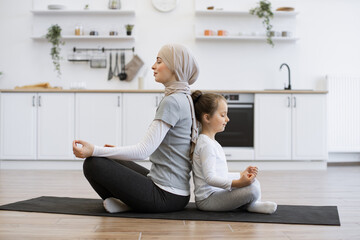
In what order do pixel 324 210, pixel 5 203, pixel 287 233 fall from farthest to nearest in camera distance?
pixel 5 203 < pixel 324 210 < pixel 287 233

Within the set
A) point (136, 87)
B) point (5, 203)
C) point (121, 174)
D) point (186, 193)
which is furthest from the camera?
point (136, 87)

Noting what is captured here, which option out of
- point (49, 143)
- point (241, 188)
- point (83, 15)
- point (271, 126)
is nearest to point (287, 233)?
point (241, 188)

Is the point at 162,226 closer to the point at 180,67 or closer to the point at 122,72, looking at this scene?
the point at 180,67

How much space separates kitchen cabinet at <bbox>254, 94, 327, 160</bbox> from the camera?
4809 mm

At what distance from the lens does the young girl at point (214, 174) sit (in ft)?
6.81

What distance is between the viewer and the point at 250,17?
5375 millimetres

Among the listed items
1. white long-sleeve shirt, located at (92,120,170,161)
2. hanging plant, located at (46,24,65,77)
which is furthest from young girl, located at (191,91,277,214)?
hanging plant, located at (46,24,65,77)

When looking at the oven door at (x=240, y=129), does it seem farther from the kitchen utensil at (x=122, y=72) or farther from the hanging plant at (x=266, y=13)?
the kitchen utensil at (x=122, y=72)

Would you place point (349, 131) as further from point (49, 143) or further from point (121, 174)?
point (121, 174)

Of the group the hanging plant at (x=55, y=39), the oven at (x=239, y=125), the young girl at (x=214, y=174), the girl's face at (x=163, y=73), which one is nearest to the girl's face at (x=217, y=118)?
the young girl at (x=214, y=174)

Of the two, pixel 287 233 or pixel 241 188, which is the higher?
pixel 241 188

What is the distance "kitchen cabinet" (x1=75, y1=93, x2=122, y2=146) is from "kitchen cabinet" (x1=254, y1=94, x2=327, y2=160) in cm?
153

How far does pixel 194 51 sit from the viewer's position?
17.6 feet

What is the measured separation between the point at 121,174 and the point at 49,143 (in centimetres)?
299
